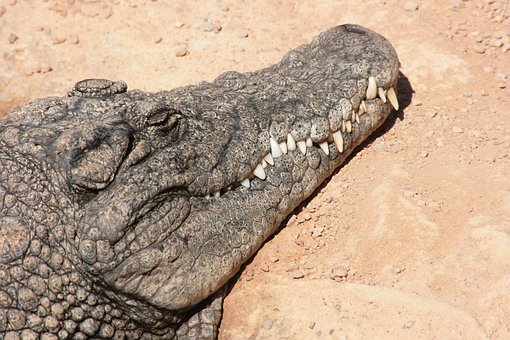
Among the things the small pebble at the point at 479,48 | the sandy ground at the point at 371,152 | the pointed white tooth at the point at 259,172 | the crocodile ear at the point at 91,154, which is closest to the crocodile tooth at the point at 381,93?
the sandy ground at the point at 371,152

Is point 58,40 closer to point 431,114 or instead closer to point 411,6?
point 411,6

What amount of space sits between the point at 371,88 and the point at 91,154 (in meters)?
2.16

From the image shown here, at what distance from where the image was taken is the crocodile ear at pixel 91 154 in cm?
343

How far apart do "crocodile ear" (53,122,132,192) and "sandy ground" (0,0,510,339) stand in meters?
1.25

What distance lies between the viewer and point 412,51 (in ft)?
19.8

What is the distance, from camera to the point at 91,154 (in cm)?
346

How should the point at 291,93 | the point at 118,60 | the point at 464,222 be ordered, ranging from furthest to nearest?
1. the point at 118,60
2. the point at 291,93
3. the point at 464,222

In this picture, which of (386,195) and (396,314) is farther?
(386,195)

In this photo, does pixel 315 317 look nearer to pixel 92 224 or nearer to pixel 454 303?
pixel 454 303

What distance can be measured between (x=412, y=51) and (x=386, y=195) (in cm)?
219

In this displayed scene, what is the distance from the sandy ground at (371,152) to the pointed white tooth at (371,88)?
1.79 feet

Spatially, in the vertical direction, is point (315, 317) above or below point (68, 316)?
below

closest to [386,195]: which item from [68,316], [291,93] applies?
[291,93]

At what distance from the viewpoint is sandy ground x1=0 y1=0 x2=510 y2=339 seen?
3.72 meters
